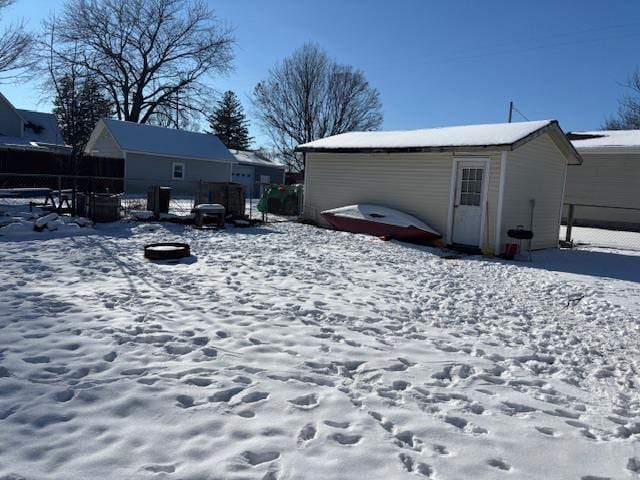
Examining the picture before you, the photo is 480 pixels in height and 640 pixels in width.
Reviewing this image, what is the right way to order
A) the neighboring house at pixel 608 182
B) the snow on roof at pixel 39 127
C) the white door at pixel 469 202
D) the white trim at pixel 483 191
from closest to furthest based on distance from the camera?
the white trim at pixel 483 191 < the white door at pixel 469 202 < the neighboring house at pixel 608 182 < the snow on roof at pixel 39 127

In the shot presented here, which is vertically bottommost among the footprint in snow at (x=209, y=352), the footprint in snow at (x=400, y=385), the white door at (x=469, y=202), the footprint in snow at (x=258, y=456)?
the footprint in snow at (x=258, y=456)

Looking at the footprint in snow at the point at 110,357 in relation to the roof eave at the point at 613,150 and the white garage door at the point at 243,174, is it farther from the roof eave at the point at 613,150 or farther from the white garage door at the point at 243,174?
the white garage door at the point at 243,174

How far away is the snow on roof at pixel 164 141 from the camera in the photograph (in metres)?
25.9

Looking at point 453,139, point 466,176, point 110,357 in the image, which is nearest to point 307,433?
point 110,357

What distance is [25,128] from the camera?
31.9m

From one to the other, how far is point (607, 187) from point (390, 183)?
10893 mm

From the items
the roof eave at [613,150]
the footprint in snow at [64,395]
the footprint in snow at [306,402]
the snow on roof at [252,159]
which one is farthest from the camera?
the snow on roof at [252,159]

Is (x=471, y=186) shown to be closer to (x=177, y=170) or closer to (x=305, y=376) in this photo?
(x=305, y=376)

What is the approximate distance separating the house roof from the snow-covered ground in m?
4.93

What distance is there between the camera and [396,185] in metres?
13.8

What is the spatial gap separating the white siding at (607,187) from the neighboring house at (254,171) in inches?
802

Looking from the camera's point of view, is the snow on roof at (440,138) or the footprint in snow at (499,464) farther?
the snow on roof at (440,138)

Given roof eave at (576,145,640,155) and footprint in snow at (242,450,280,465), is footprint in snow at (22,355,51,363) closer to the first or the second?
footprint in snow at (242,450,280,465)

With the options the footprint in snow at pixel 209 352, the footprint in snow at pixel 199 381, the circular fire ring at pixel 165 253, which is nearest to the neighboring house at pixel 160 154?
the circular fire ring at pixel 165 253
